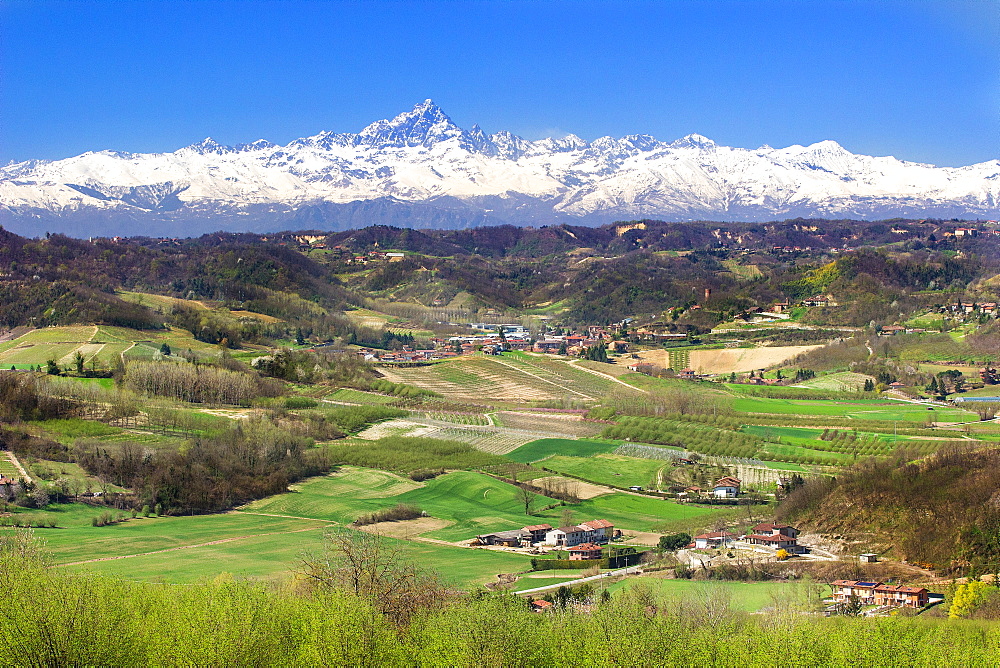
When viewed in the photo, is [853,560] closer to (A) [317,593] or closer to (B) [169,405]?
(A) [317,593]

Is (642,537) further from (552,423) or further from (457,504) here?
(552,423)

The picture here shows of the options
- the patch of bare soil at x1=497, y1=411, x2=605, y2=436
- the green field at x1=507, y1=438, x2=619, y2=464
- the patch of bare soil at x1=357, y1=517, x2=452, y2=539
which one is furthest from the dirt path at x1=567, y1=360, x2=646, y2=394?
the patch of bare soil at x1=357, y1=517, x2=452, y2=539

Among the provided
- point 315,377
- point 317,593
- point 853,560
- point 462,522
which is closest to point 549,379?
point 315,377

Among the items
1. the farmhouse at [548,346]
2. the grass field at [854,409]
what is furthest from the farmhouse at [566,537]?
the farmhouse at [548,346]

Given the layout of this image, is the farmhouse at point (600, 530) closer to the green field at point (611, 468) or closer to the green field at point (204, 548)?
the green field at point (204, 548)

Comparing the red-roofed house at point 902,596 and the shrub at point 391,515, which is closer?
the red-roofed house at point 902,596

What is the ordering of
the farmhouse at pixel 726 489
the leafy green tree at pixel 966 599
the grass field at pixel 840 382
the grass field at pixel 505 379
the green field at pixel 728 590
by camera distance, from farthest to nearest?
the grass field at pixel 505 379 → the grass field at pixel 840 382 → the farmhouse at pixel 726 489 → the green field at pixel 728 590 → the leafy green tree at pixel 966 599
